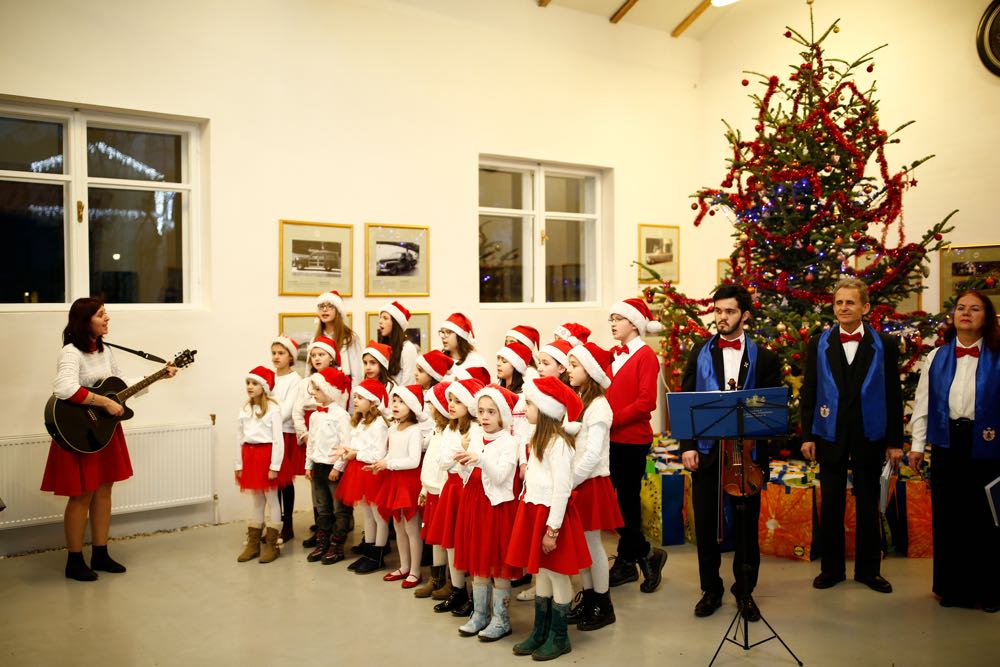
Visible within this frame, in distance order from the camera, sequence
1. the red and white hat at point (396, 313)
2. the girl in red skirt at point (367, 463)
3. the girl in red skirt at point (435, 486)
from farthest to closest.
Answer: the red and white hat at point (396, 313) → the girl in red skirt at point (367, 463) → the girl in red skirt at point (435, 486)

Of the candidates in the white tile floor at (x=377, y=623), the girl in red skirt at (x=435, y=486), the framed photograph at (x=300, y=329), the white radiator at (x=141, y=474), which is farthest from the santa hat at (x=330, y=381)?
the white radiator at (x=141, y=474)

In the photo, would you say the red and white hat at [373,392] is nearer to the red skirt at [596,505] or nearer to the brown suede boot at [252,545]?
the brown suede boot at [252,545]

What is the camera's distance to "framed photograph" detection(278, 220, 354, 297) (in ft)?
21.1

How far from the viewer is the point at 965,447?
→ 163 inches

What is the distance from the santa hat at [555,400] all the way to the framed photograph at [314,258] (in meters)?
3.41

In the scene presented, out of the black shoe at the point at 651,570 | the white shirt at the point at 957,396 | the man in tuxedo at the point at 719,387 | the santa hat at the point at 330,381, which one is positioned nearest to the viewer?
the man in tuxedo at the point at 719,387

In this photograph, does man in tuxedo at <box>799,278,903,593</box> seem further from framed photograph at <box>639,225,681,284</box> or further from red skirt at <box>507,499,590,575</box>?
framed photograph at <box>639,225,681,284</box>

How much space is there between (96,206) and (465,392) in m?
3.60

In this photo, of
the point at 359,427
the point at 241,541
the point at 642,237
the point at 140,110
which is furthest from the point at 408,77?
the point at 241,541

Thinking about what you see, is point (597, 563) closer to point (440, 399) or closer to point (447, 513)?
point (447, 513)

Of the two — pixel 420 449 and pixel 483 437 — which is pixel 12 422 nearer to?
pixel 420 449

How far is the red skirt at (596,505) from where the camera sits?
12.6ft

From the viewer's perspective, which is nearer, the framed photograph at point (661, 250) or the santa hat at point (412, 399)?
the santa hat at point (412, 399)

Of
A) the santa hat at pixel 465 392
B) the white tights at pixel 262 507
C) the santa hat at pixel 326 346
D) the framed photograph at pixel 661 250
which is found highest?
the framed photograph at pixel 661 250
